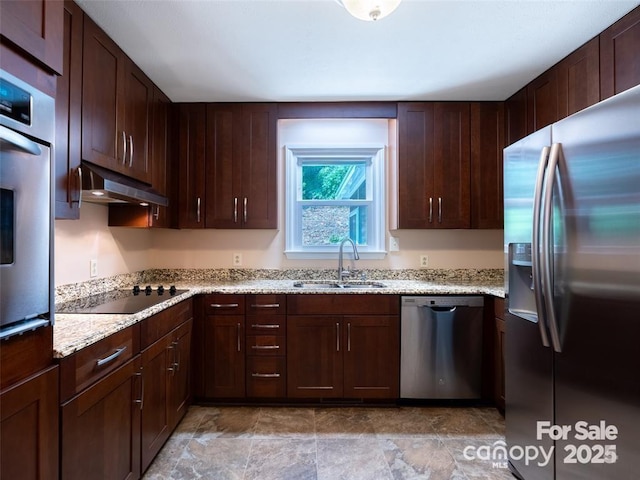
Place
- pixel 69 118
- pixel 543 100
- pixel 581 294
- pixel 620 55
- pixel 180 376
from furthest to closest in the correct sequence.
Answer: pixel 543 100, pixel 180 376, pixel 620 55, pixel 69 118, pixel 581 294

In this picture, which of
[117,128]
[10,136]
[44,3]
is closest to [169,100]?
[117,128]

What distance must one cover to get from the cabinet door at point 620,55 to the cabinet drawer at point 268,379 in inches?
105

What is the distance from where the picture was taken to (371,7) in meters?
1.34

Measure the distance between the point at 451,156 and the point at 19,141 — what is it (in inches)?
106

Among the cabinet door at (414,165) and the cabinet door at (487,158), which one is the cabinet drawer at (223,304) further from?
the cabinet door at (487,158)

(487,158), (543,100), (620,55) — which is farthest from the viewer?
(487,158)

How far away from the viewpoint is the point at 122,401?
1400 mm

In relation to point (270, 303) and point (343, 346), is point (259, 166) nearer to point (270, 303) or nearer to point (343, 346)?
point (270, 303)

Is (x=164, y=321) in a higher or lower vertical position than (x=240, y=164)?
lower

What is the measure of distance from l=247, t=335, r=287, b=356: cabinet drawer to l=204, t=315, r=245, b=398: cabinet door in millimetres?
61

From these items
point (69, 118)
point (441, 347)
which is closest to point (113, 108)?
point (69, 118)

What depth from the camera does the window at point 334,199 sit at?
2926 millimetres

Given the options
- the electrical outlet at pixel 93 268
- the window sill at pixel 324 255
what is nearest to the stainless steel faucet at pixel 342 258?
the window sill at pixel 324 255

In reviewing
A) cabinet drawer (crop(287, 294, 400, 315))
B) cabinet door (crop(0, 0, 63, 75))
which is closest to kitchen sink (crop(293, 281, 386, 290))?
cabinet drawer (crop(287, 294, 400, 315))
